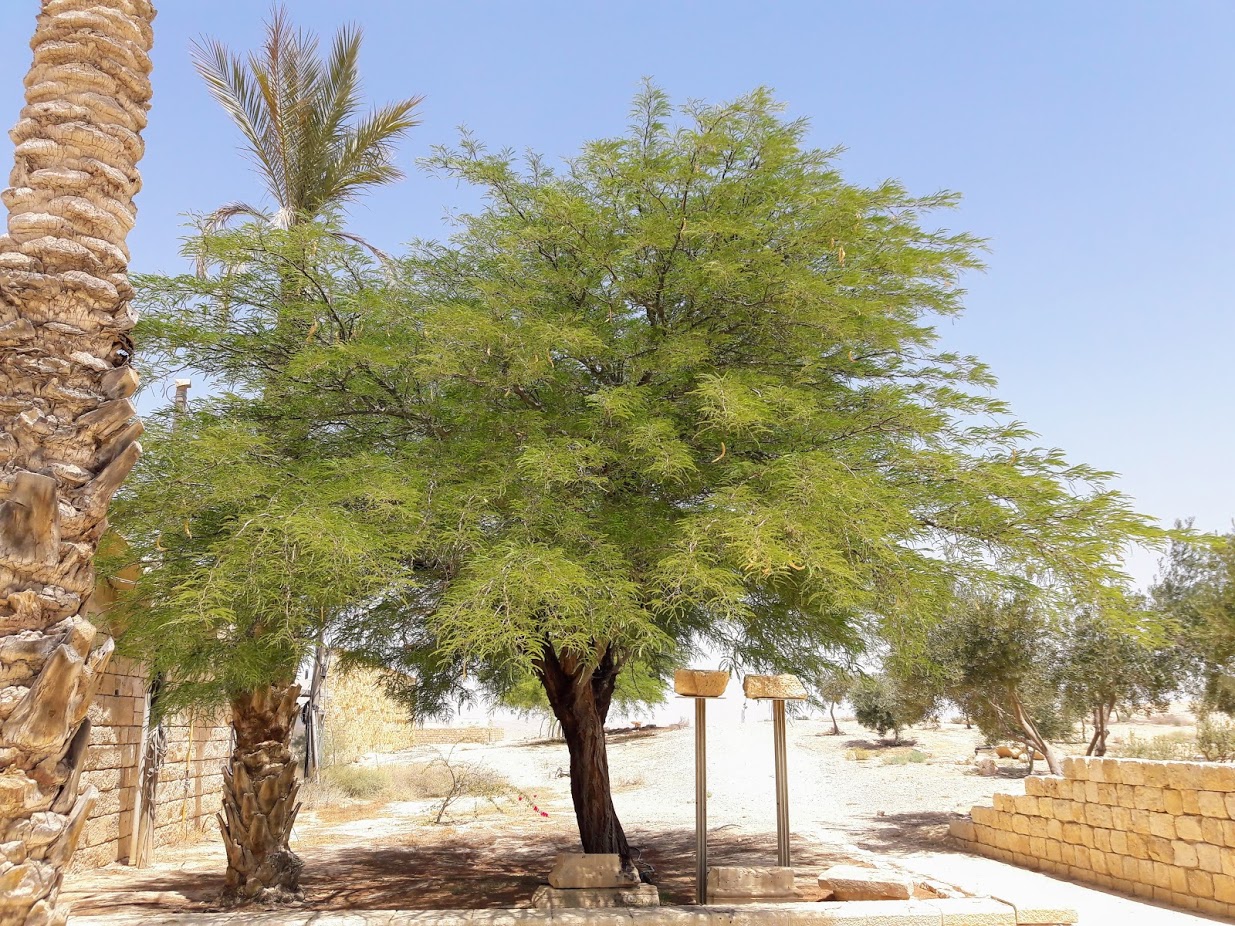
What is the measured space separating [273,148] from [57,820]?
926 cm

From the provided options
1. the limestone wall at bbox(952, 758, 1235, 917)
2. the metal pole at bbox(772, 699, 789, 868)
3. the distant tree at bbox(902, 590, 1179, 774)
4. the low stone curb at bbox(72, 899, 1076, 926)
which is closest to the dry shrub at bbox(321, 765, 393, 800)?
the distant tree at bbox(902, 590, 1179, 774)

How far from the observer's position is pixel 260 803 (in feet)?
33.0

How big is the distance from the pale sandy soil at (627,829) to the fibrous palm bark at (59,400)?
17.7 feet

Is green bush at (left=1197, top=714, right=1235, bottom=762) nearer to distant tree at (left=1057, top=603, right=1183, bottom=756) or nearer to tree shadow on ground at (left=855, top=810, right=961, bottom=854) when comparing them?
distant tree at (left=1057, top=603, right=1183, bottom=756)

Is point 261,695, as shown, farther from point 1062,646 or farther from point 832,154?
point 1062,646

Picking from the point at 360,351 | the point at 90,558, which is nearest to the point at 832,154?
the point at 360,351

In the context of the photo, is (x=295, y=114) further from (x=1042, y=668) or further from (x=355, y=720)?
(x=355, y=720)

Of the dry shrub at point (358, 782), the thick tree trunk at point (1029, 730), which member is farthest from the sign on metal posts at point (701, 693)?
the dry shrub at point (358, 782)

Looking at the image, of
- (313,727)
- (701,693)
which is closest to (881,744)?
(313,727)

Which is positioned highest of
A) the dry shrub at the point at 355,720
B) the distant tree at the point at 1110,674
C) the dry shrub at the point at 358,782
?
the distant tree at the point at 1110,674

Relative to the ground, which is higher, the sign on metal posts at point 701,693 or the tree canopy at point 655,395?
the tree canopy at point 655,395

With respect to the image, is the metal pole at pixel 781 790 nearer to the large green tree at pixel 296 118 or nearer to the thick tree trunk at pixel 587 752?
the thick tree trunk at pixel 587 752

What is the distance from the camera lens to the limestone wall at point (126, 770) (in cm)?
1227

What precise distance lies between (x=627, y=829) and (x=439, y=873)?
6424mm
